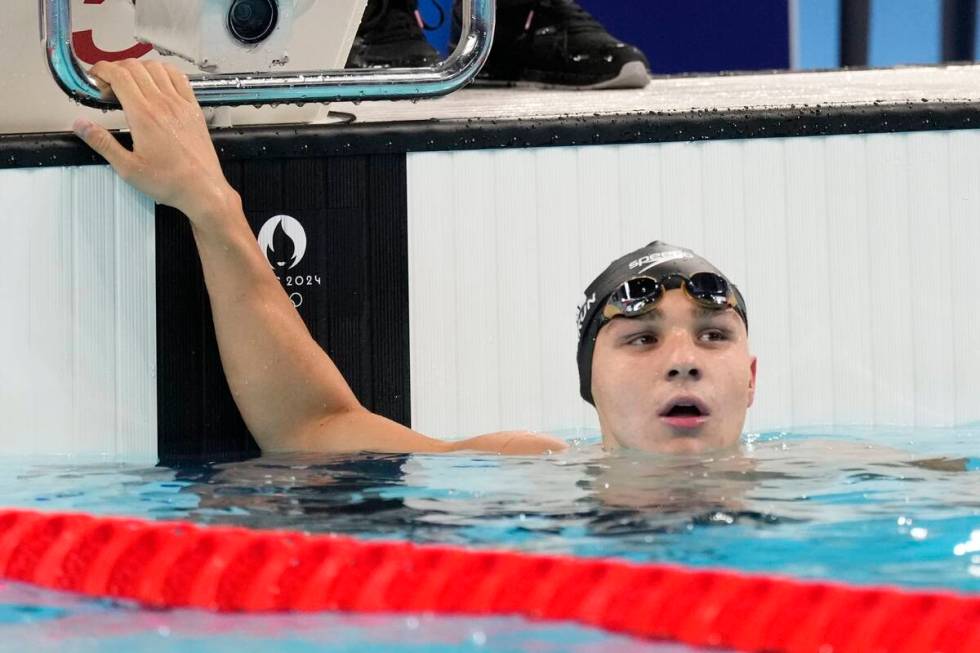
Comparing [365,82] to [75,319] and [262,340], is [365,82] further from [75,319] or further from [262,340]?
[75,319]

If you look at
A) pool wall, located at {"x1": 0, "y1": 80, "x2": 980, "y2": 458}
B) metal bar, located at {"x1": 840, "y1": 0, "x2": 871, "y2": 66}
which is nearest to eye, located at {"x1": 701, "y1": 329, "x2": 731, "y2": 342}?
pool wall, located at {"x1": 0, "y1": 80, "x2": 980, "y2": 458}

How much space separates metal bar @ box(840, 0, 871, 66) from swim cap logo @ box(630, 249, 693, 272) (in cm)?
311

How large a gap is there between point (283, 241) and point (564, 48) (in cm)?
118

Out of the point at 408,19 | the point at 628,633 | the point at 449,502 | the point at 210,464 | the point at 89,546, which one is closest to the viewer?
the point at 628,633

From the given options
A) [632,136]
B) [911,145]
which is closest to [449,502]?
[632,136]

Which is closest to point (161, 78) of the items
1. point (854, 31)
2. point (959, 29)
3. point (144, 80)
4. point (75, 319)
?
point (144, 80)

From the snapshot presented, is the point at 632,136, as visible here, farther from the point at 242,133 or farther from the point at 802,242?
the point at 242,133

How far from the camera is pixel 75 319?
117 inches

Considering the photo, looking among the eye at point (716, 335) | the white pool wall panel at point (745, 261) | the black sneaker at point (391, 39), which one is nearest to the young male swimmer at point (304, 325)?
the eye at point (716, 335)

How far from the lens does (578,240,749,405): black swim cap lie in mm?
2555

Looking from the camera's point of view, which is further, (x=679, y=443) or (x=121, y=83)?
(x=121, y=83)

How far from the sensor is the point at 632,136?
119 inches

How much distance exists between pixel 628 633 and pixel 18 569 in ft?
2.81

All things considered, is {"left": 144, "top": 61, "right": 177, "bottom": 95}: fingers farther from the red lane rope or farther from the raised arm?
the red lane rope
